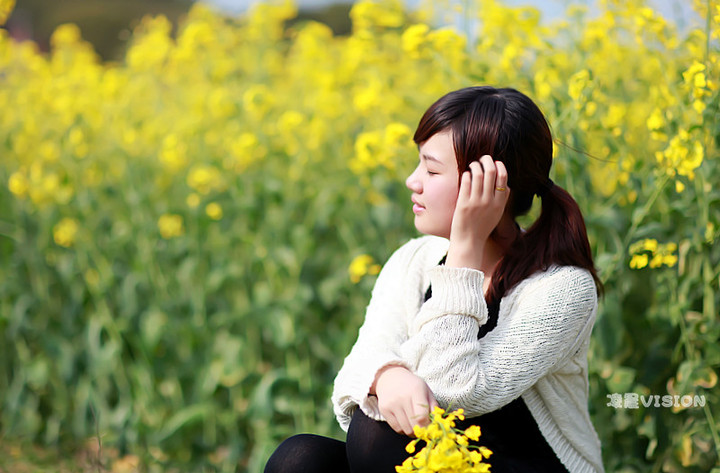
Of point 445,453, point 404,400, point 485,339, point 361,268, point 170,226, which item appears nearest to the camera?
point 445,453

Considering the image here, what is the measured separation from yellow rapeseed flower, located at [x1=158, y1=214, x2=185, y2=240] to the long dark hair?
1.36 meters

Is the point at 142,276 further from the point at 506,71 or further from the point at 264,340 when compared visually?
the point at 506,71

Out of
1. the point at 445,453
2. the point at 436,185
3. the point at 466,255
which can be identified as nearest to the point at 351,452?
the point at 445,453

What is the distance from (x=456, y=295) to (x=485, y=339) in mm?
108

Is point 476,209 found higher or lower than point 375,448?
higher

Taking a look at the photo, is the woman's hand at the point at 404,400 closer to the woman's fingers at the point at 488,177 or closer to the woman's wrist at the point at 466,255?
the woman's wrist at the point at 466,255

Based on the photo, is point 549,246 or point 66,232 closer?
point 549,246

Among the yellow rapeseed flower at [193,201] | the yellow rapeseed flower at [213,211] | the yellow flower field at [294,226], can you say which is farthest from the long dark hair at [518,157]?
the yellow rapeseed flower at [193,201]

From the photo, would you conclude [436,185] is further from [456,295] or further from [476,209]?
[456,295]

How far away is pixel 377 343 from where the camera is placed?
4.96 feet

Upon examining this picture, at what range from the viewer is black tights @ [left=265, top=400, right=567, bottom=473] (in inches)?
52.7

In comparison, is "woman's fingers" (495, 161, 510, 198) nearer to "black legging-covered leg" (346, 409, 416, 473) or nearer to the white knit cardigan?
the white knit cardigan

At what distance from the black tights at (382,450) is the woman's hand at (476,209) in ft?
0.98

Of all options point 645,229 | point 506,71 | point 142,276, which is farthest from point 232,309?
point 645,229
